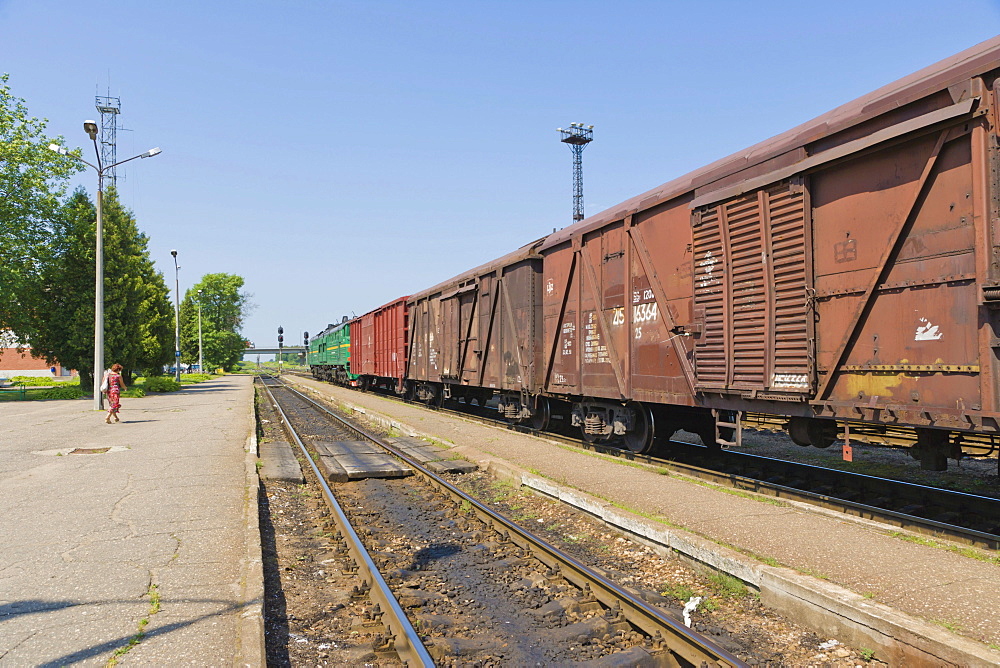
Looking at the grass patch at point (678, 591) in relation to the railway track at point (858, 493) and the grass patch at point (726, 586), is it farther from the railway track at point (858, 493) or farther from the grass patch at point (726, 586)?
the railway track at point (858, 493)

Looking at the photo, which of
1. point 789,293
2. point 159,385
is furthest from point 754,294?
point 159,385

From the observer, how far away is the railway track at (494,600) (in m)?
4.04

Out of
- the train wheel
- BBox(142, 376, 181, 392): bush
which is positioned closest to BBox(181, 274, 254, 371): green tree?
BBox(142, 376, 181, 392): bush

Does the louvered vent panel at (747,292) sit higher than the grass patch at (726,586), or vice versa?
the louvered vent panel at (747,292)

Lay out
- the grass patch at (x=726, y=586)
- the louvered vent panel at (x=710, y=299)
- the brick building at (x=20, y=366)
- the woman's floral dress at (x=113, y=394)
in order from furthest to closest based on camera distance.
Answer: the brick building at (x=20, y=366), the woman's floral dress at (x=113, y=394), the louvered vent panel at (x=710, y=299), the grass patch at (x=726, y=586)

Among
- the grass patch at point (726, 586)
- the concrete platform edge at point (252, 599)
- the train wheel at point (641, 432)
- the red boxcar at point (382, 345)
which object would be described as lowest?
the grass patch at point (726, 586)

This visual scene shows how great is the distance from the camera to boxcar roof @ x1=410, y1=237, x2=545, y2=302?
1327 cm

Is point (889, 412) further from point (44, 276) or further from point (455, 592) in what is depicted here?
point (44, 276)

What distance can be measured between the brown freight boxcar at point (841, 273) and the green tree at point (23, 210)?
30.8 meters

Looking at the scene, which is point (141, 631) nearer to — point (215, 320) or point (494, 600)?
point (494, 600)

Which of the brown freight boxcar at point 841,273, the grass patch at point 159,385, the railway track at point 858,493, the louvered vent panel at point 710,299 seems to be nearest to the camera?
the brown freight boxcar at point 841,273

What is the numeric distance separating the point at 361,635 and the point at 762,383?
194 inches

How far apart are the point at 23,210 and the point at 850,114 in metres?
35.0

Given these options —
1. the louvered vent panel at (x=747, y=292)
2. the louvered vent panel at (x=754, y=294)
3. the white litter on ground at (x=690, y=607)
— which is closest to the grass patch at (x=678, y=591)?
the white litter on ground at (x=690, y=607)
